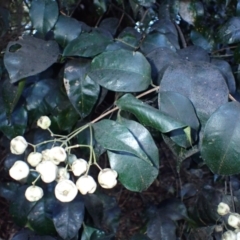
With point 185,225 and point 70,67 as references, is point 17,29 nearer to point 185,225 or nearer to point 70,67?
point 70,67

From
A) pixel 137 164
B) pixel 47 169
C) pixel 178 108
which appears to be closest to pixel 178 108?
pixel 178 108

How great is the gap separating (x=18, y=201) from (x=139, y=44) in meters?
0.44

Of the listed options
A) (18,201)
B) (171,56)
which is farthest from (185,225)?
(171,56)

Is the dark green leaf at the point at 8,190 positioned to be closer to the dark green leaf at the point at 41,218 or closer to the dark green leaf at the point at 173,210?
the dark green leaf at the point at 41,218

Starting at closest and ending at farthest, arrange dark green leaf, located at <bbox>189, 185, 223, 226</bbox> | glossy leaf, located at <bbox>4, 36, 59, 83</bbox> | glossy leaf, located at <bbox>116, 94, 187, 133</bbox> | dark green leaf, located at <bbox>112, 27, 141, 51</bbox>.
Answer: glossy leaf, located at <bbox>116, 94, 187, 133</bbox>
glossy leaf, located at <bbox>4, 36, 59, 83</bbox>
dark green leaf, located at <bbox>112, 27, 141, 51</bbox>
dark green leaf, located at <bbox>189, 185, 223, 226</bbox>

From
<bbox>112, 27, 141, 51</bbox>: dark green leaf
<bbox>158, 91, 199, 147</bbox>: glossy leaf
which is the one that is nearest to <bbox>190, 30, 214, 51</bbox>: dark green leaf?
<bbox>112, 27, 141, 51</bbox>: dark green leaf

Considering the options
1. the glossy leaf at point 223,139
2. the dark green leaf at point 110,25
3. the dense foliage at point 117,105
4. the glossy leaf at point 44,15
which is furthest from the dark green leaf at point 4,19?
the glossy leaf at point 223,139

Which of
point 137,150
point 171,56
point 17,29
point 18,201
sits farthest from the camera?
point 17,29

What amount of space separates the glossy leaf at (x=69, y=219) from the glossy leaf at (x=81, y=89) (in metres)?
0.24

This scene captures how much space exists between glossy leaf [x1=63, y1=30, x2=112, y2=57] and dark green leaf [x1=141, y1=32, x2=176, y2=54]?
9cm

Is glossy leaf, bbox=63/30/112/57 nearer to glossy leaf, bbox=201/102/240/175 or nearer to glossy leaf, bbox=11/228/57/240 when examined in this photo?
glossy leaf, bbox=201/102/240/175

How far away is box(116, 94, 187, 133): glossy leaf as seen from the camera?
1.96ft

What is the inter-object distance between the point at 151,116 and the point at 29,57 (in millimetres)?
267

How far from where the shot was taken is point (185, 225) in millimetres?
1177
